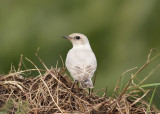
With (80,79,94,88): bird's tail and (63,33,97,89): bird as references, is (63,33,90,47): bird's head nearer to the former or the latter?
(63,33,97,89): bird

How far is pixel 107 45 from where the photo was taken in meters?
9.84

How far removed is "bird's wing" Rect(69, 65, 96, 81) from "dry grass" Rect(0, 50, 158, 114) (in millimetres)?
479

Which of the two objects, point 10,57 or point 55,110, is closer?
point 55,110

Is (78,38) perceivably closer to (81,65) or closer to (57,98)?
(81,65)

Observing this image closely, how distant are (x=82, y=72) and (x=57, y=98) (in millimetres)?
1129

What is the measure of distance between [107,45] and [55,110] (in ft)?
15.5

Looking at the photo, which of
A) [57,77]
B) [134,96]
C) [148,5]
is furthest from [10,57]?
[134,96]

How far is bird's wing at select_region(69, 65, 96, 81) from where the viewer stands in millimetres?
6446

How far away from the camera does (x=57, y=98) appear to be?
542 cm

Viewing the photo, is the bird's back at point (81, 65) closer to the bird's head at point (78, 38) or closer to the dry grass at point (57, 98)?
the dry grass at point (57, 98)

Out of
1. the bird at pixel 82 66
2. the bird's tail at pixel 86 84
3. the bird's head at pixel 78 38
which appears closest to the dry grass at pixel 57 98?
the bird's tail at pixel 86 84

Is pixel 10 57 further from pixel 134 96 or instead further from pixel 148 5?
pixel 134 96

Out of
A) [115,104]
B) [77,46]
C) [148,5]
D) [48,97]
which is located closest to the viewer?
[115,104]

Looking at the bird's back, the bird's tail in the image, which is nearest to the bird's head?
the bird's back
